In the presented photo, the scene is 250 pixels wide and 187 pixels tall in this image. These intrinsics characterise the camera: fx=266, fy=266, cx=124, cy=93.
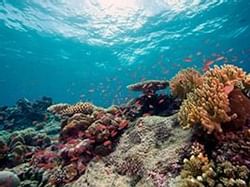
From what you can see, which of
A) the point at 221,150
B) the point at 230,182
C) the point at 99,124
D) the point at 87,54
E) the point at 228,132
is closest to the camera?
the point at 230,182

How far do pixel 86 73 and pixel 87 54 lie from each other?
14975 mm

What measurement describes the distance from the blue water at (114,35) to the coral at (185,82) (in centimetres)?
783

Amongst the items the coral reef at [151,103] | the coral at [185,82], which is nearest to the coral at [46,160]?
the coral reef at [151,103]

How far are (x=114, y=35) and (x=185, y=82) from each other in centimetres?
2943

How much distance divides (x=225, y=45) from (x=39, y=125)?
3454cm

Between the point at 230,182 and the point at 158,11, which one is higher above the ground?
the point at 158,11

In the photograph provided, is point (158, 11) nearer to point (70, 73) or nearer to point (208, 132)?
point (208, 132)

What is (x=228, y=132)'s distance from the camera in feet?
12.8

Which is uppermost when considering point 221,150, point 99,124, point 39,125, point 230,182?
point 39,125

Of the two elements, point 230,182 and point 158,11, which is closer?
point 230,182

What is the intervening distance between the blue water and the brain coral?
9.90 metres

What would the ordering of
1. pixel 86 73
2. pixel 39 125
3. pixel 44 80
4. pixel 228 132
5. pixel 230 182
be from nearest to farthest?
1. pixel 230 182
2. pixel 228 132
3. pixel 39 125
4. pixel 86 73
5. pixel 44 80

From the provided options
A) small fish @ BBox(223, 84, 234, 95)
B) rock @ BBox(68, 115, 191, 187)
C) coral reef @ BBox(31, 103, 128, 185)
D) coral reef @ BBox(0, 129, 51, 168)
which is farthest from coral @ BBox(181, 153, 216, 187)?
coral reef @ BBox(0, 129, 51, 168)

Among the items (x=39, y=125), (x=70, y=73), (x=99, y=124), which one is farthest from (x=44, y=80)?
(x=99, y=124)
